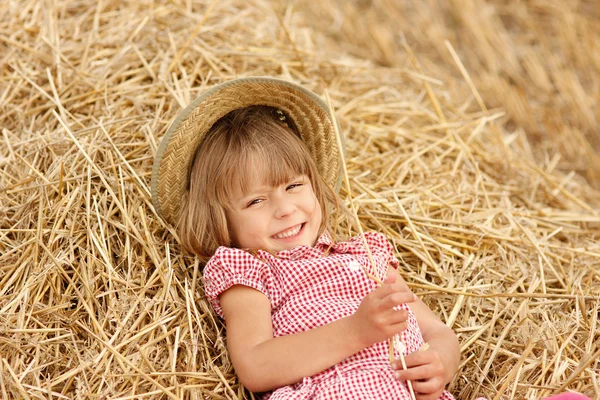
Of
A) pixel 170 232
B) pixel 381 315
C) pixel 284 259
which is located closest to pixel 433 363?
pixel 381 315

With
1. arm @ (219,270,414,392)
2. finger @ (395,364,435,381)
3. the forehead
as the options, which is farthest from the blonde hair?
finger @ (395,364,435,381)

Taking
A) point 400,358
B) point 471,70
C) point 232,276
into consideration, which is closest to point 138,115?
point 232,276

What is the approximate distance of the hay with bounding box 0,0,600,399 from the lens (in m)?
2.29

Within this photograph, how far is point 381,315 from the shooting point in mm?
1998

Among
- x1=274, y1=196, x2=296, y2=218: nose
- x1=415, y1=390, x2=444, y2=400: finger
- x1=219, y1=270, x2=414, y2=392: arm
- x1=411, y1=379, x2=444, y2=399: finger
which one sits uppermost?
x1=274, y1=196, x2=296, y2=218: nose

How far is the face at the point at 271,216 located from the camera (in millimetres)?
2357

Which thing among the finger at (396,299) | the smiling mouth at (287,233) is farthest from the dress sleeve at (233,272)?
the finger at (396,299)

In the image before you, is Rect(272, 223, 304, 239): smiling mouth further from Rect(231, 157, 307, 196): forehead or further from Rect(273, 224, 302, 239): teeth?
Rect(231, 157, 307, 196): forehead

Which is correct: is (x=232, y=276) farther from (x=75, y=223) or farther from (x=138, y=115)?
(x=138, y=115)

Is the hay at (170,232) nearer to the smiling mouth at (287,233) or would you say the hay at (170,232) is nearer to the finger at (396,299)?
the smiling mouth at (287,233)

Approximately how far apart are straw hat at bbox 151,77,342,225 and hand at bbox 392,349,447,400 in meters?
0.84

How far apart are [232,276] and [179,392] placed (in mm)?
380

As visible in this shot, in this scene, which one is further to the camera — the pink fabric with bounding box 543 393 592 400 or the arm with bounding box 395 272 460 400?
the arm with bounding box 395 272 460 400

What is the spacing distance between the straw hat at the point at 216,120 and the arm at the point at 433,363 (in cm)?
78
